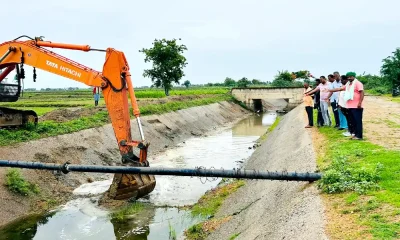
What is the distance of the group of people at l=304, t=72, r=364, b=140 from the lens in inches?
458

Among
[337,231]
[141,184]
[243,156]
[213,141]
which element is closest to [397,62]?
[213,141]

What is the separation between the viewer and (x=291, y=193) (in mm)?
8711

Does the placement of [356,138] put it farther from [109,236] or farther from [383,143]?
[109,236]

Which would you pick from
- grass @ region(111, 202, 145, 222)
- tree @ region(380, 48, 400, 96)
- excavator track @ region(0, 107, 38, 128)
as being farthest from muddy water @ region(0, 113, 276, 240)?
tree @ region(380, 48, 400, 96)

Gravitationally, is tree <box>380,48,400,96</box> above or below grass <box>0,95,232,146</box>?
above

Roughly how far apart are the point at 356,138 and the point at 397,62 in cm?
3474

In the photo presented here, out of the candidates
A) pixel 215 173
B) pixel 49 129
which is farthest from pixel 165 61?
pixel 215 173

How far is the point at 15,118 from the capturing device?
17281 millimetres

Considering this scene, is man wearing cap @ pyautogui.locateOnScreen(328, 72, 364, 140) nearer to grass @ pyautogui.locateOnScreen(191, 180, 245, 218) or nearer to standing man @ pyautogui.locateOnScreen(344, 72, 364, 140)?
standing man @ pyautogui.locateOnScreen(344, 72, 364, 140)

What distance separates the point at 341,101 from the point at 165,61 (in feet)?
135

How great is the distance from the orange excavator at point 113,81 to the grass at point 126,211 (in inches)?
11.6

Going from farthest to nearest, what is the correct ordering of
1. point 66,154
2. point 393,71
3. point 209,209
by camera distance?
1. point 393,71
2. point 66,154
3. point 209,209

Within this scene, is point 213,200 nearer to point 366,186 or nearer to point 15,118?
point 366,186

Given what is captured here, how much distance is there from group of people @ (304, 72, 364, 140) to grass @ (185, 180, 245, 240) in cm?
411
